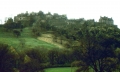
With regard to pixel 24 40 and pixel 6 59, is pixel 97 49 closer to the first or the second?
pixel 6 59

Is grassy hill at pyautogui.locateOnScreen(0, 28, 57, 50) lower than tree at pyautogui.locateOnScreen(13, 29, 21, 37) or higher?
lower

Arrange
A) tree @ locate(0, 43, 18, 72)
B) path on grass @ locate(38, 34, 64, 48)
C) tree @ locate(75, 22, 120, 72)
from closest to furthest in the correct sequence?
tree @ locate(0, 43, 18, 72) → tree @ locate(75, 22, 120, 72) → path on grass @ locate(38, 34, 64, 48)

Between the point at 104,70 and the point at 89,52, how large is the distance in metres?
4.89

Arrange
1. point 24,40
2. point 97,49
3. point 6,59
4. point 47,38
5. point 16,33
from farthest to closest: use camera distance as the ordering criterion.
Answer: point 16,33 → point 47,38 → point 24,40 → point 97,49 → point 6,59

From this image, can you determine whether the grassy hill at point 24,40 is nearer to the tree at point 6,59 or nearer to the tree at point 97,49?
the tree at point 6,59

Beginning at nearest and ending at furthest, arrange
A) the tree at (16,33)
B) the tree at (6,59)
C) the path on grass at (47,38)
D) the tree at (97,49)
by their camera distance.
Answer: the tree at (6,59), the tree at (97,49), the path on grass at (47,38), the tree at (16,33)

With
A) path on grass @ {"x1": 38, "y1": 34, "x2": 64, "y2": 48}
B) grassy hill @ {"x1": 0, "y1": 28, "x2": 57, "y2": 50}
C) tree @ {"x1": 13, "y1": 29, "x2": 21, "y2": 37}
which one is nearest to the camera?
grassy hill @ {"x1": 0, "y1": 28, "x2": 57, "y2": 50}

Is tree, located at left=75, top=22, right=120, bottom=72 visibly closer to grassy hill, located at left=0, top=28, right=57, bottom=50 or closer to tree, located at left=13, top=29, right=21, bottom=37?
grassy hill, located at left=0, top=28, right=57, bottom=50

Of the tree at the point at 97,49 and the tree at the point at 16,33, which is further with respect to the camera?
the tree at the point at 16,33

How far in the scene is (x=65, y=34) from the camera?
140 meters

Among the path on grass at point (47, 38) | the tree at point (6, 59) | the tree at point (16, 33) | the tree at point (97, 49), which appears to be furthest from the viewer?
the tree at point (16, 33)

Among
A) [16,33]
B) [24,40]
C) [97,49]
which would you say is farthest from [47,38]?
[97,49]

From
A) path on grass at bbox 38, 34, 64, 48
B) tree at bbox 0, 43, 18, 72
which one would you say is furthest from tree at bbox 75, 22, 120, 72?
path on grass at bbox 38, 34, 64, 48

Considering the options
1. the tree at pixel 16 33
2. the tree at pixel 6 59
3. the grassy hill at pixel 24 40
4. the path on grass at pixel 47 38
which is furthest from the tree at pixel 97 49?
the tree at pixel 16 33
